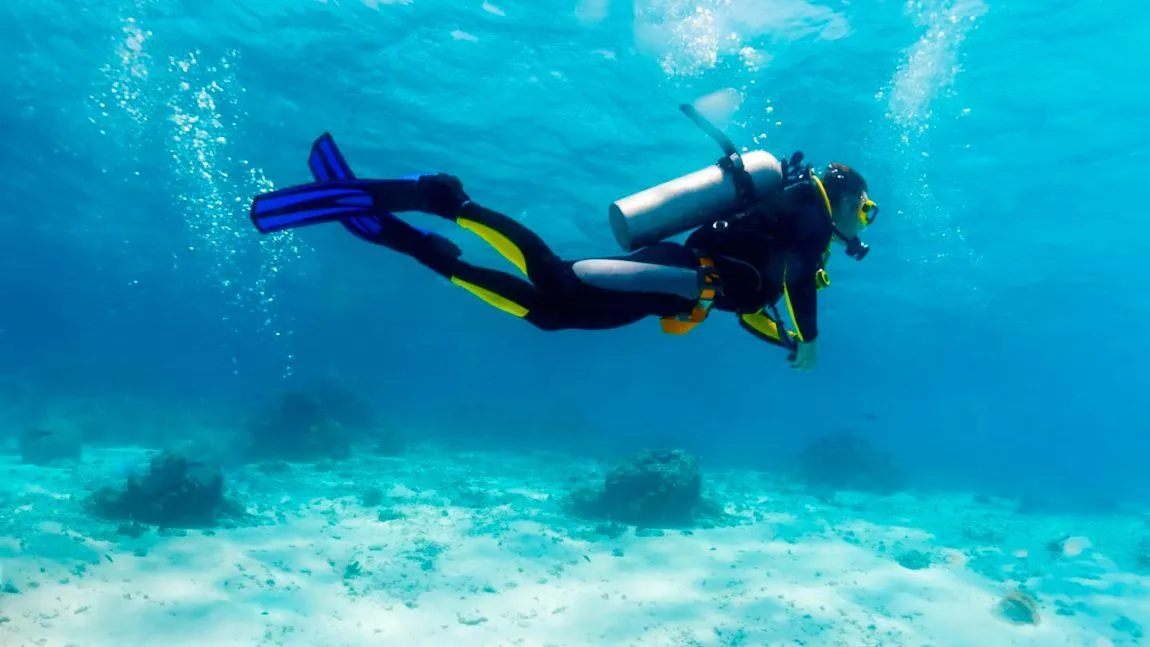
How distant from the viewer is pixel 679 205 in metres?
4.27

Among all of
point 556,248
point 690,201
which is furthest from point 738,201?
point 556,248

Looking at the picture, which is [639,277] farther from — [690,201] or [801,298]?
[801,298]

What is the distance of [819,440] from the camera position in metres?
27.3

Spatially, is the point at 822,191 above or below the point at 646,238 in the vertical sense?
above

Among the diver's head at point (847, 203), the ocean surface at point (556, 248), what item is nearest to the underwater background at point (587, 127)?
the ocean surface at point (556, 248)

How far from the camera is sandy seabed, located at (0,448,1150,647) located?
8000 mm

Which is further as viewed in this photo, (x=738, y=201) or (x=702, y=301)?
(x=702, y=301)

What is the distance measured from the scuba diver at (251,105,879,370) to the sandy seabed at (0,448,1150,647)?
5.70 meters

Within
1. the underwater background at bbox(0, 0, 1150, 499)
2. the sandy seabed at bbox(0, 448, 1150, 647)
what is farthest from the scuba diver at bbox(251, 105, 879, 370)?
the underwater background at bbox(0, 0, 1150, 499)

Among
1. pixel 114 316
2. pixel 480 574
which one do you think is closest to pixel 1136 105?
pixel 480 574

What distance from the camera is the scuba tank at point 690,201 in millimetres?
4215

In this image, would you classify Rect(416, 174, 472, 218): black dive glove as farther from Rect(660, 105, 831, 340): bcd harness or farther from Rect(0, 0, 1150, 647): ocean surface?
Rect(0, 0, 1150, 647): ocean surface

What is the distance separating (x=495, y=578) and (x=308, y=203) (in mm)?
7688

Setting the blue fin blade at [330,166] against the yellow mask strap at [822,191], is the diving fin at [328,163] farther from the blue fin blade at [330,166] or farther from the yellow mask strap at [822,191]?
the yellow mask strap at [822,191]
